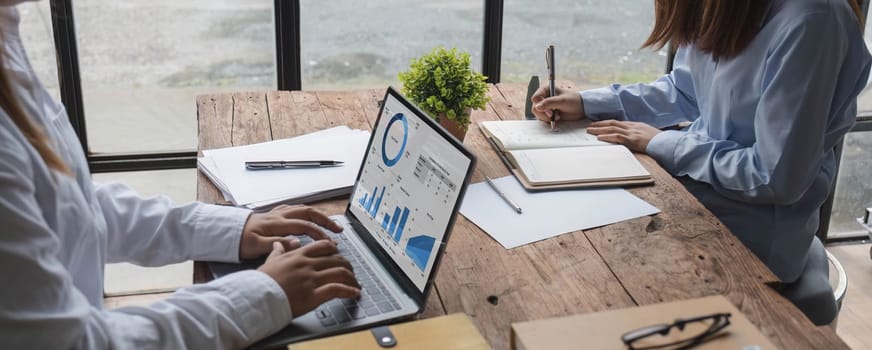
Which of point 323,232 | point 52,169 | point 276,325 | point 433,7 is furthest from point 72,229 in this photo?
point 433,7

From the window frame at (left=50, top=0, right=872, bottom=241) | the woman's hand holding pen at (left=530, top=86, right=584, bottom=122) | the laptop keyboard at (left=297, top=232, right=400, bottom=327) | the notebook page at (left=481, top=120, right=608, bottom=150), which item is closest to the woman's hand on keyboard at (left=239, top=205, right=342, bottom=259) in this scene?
the laptop keyboard at (left=297, top=232, right=400, bottom=327)

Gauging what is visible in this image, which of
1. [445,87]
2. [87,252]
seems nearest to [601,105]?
[445,87]

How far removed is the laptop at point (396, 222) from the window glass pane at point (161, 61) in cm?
152

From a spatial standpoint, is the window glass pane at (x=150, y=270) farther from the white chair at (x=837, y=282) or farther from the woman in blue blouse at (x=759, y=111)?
the white chair at (x=837, y=282)

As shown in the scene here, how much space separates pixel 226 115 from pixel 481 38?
45.7 inches

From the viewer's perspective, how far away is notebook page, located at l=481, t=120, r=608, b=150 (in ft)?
6.13

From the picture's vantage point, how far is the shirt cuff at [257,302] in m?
1.12

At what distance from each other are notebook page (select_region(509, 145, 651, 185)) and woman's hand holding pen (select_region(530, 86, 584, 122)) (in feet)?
0.60

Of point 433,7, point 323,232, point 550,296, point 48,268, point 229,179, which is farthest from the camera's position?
point 433,7

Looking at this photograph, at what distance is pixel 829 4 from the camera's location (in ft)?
5.47

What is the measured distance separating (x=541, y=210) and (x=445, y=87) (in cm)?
35

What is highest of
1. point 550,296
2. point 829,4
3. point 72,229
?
point 829,4

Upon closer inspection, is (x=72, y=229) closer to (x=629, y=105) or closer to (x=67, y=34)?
(x=629, y=105)

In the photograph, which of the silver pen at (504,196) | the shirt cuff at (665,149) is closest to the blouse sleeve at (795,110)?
the shirt cuff at (665,149)
